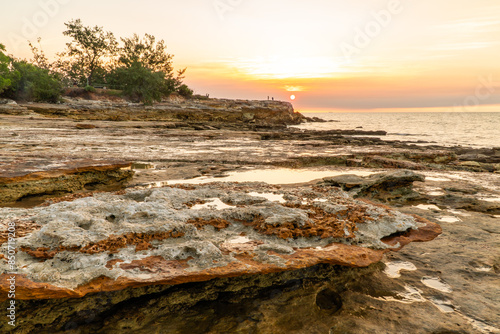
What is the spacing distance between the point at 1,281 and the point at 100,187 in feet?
12.9

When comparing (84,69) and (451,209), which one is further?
(84,69)

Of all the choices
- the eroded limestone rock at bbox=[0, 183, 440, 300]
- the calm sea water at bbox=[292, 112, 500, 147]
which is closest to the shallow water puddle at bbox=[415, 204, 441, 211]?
the eroded limestone rock at bbox=[0, 183, 440, 300]

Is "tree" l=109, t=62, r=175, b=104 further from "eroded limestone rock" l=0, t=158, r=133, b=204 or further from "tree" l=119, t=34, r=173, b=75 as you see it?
"eroded limestone rock" l=0, t=158, r=133, b=204

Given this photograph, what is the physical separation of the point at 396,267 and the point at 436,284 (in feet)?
1.10

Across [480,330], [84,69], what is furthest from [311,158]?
[84,69]

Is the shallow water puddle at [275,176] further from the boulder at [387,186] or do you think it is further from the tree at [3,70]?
the tree at [3,70]

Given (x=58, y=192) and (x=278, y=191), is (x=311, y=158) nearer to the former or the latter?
(x=278, y=191)

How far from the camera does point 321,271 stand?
7.92 feet

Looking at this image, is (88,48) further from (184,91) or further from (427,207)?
(427,207)

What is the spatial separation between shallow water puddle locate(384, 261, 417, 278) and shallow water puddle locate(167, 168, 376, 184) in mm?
3693

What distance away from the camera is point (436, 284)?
246 cm

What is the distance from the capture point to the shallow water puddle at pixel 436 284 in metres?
2.40

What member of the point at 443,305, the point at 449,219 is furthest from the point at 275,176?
the point at 443,305

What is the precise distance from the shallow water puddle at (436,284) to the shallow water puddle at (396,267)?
173 millimetres
